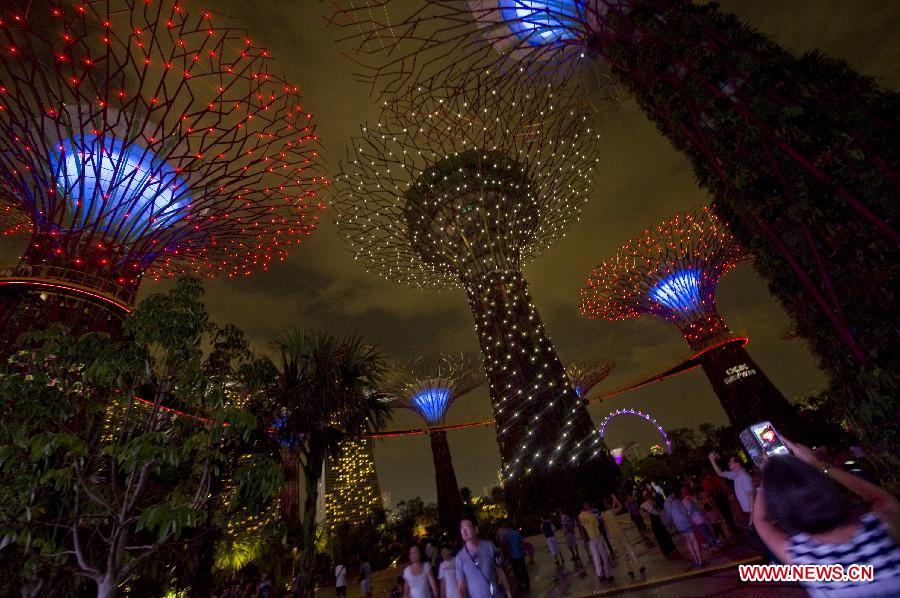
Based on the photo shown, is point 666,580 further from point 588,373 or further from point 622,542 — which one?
point 588,373

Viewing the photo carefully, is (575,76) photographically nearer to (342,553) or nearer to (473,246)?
(473,246)

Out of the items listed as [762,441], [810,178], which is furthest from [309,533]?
[810,178]

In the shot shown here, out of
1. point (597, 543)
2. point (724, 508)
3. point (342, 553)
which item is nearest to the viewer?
point (597, 543)

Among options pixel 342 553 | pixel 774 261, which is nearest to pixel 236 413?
pixel 774 261

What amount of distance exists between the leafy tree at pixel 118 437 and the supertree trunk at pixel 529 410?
433 inches

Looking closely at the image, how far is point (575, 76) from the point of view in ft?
27.8

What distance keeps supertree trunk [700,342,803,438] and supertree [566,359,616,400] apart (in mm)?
8403

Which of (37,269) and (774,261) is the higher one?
(37,269)

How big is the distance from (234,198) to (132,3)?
13.9 feet

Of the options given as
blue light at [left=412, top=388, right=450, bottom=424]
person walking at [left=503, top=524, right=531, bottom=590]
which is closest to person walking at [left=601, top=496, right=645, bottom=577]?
person walking at [left=503, top=524, right=531, bottom=590]

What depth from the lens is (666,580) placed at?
6.00 meters

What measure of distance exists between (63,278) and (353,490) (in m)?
30.5

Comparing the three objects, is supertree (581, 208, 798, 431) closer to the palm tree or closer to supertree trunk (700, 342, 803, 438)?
supertree trunk (700, 342, 803, 438)

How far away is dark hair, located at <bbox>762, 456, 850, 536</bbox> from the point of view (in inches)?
69.1
